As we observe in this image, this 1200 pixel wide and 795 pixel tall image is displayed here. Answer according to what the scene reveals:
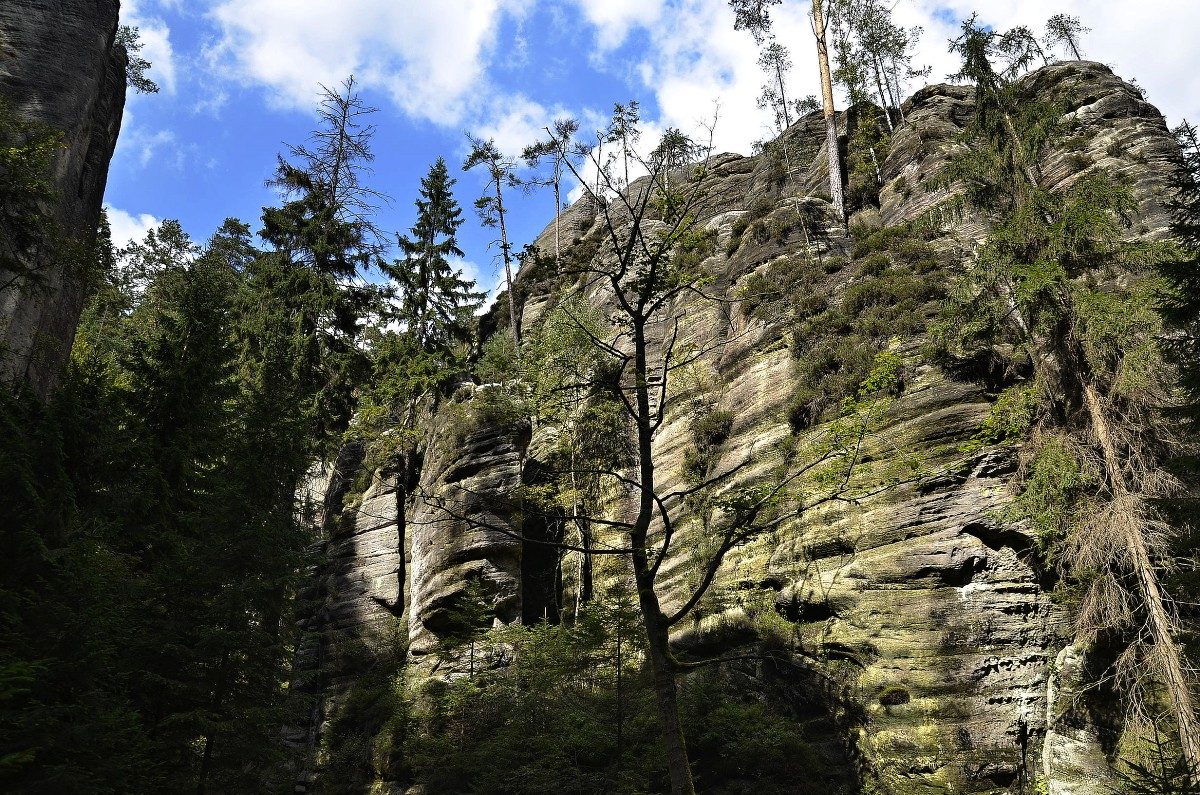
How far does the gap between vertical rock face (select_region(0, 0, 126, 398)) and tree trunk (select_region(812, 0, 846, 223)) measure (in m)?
22.1

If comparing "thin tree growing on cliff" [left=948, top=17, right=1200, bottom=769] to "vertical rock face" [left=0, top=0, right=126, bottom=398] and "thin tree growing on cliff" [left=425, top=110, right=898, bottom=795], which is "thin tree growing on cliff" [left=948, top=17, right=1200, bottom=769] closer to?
"thin tree growing on cliff" [left=425, top=110, right=898, bottom=795]

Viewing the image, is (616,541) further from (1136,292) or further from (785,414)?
(1136,292)

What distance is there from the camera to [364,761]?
16875 millimetres

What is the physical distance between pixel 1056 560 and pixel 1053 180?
13237 millimetres

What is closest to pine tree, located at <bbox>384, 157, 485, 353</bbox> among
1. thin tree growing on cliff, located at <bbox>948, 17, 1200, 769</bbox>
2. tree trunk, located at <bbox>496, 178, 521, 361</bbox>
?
tree trunk, located at <bbox>496, 178, 521, 361</bbox>

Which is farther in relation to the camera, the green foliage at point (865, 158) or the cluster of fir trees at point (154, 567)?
the green foliage at point (865, 158)

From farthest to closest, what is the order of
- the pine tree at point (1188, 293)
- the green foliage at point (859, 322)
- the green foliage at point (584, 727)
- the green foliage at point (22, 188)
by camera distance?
the green foliage at point (859, 322)
the green foliage at point (584, 727)
the green foliage at point (22, 188)
the pine tree at point (1188, 293)

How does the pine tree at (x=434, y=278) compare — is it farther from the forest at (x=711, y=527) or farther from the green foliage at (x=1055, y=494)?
the green foliage at (x=1055, y=494)

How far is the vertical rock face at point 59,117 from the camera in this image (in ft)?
49.6

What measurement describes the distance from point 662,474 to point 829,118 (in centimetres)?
1723

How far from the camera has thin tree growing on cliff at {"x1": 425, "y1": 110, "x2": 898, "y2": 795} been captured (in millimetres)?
7414

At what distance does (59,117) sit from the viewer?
659 inches

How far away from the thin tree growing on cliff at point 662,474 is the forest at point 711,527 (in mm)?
105

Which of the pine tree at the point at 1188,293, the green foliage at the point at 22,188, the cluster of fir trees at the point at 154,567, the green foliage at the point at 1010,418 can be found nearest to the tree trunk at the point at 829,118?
the green foliage at the point at 1010,418
